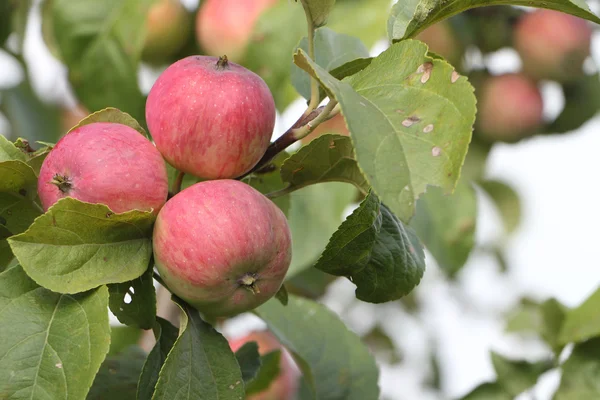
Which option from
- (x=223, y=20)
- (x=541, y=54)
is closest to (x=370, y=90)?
(x=223, y=20)

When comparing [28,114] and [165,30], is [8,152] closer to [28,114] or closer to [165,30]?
[165,30]

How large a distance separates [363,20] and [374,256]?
954mm

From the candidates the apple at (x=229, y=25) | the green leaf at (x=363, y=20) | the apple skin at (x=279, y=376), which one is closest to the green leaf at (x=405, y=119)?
the apple skin at (x=279, y=376)

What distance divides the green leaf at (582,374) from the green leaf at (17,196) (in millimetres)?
790

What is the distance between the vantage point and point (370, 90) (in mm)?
734

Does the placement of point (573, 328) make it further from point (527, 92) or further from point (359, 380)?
point (527, 92)

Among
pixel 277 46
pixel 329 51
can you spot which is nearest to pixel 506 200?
pixel 277 46

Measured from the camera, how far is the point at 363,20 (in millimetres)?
1697

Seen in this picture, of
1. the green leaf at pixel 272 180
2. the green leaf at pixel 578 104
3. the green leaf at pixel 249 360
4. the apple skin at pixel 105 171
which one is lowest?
the green leaf at pixel 578 104

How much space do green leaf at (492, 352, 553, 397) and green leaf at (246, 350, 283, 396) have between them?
32 centimetres

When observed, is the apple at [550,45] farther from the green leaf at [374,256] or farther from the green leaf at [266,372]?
the green leaf at [374,256]

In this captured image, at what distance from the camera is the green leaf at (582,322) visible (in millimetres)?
1219

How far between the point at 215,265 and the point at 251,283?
0.12 ft

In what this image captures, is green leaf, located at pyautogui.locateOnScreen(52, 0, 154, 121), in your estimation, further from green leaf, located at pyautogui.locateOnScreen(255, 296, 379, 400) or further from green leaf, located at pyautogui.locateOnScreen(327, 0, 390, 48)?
green leaf, located at pyautogui.locateOnScreen(255, 296, 379, 400)
